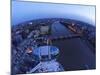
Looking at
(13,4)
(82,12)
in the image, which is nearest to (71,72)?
(82,12)

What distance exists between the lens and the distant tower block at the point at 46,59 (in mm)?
2311

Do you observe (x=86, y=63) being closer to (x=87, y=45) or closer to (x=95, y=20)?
(x=87, y=45)

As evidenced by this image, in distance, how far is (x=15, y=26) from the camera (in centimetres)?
225

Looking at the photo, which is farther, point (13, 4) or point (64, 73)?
point (64, 73)

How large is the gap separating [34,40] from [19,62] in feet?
0.97

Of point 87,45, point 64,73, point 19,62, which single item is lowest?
point 64,73

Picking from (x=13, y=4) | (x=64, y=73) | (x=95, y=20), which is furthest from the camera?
(x=95, y=20)

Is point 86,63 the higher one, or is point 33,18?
point 33,18

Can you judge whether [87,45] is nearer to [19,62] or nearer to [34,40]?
[34,40]

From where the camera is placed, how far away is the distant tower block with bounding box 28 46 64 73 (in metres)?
2.31

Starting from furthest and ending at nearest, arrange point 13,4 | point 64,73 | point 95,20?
point 95,20, point 64,73, point 13,4

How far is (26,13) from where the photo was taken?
2.28 m

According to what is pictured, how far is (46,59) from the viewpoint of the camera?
2.34m

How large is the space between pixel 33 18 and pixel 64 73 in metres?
0.73
